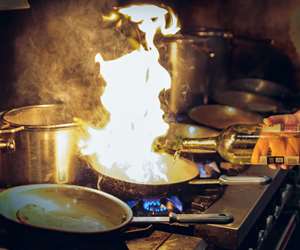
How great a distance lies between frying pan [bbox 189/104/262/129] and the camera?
3.07 m

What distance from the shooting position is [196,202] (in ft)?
6.39

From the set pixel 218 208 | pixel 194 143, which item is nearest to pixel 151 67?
pixel 194 143

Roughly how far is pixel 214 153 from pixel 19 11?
123 centimetres

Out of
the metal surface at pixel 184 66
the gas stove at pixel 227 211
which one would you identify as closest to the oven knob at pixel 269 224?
the gas stove at pixel 227 211

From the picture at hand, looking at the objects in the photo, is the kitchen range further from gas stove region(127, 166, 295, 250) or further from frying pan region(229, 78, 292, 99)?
frying pan region(229, 78, 292, 99)

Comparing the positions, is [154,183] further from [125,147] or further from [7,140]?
[7,140]

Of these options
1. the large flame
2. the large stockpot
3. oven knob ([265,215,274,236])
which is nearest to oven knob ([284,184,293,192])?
oven knob ([265,215,274,236])

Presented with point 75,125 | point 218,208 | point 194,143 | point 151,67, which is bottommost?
point 218,208

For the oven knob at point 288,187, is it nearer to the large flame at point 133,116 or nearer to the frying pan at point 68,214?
the large flame at point 133,116

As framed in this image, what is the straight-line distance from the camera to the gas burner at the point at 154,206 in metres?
1.84

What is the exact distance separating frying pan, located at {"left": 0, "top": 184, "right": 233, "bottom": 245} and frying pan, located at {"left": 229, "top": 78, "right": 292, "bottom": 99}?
7.47ft

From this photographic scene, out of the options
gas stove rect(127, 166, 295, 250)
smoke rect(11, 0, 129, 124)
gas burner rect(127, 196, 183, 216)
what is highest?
smoke rect(11, 0, 129, 124)

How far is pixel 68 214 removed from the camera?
1.62 meters

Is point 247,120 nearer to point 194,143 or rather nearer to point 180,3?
point 194,143
